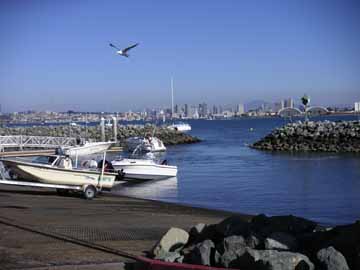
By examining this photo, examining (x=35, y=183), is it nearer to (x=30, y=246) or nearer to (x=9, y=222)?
(x=9, y=222)

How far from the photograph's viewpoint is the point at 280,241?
296 inches

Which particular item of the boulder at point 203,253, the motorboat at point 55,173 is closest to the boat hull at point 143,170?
the motorboat at point 55,173

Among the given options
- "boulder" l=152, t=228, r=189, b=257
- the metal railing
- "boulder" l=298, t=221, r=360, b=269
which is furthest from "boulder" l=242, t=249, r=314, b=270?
the metal railing

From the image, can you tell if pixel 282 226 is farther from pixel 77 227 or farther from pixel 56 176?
pixel 56 176

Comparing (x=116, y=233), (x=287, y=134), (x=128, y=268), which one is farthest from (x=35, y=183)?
(x=287, y=134)

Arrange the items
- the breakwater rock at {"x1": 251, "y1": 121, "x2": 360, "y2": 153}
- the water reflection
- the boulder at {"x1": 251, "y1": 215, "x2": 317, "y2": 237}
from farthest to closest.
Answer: the breakwater rock at {"x1": 251, "y1": 121, "x2": 360, "y2": 153}
the water reflection
the boulder at {"x1": 251, "y1": 215, "x2": 317, "y2": 237}

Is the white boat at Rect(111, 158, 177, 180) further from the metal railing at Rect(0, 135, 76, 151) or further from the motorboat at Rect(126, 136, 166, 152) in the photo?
the motorboat at Rect(126, 136, 166, 152)

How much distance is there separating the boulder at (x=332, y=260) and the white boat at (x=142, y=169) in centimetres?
2311

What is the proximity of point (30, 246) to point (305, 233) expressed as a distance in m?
4.51

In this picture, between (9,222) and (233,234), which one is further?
(9,222)

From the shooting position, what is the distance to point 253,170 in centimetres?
3950

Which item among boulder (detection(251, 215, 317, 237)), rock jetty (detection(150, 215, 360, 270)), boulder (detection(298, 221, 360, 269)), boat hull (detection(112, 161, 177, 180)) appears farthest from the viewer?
boat hull (detection(112, 161, 177, 180))

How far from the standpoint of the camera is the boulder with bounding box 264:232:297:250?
7379 mm

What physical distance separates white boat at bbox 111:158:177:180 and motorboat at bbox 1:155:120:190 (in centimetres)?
968
